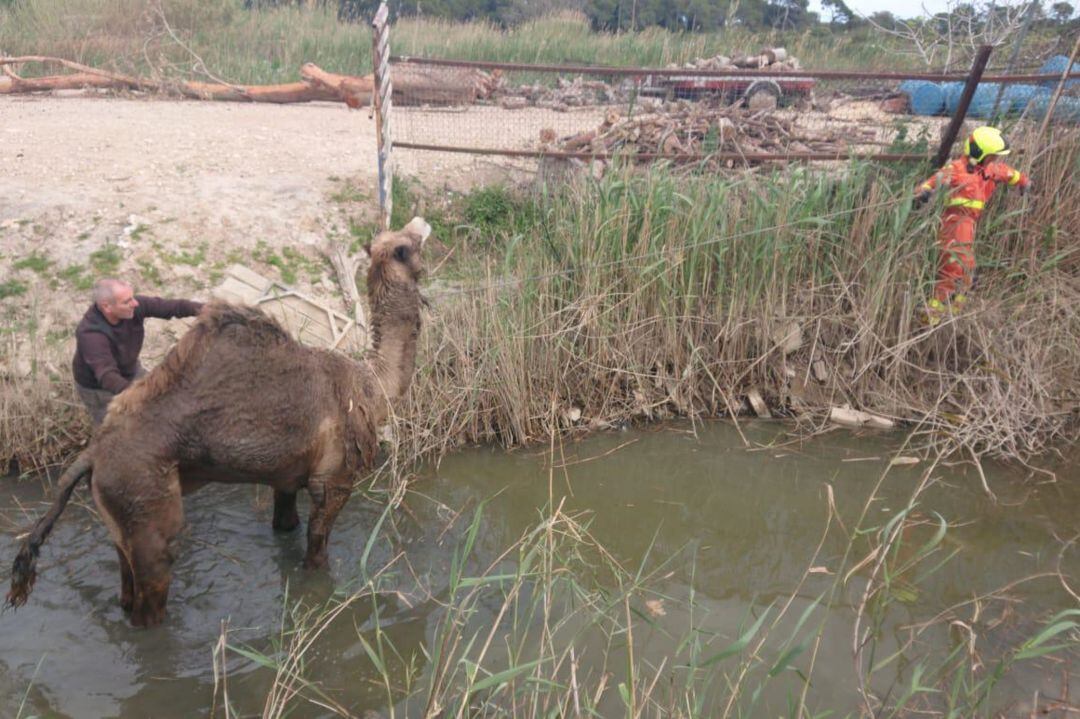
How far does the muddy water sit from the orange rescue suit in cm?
148

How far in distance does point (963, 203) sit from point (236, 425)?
5747 mm

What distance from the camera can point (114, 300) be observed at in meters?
4.81

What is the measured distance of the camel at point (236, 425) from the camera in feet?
12.5

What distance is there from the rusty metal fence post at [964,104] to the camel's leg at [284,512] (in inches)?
238

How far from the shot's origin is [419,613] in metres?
4.57

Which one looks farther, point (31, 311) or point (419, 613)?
point (31, 311)

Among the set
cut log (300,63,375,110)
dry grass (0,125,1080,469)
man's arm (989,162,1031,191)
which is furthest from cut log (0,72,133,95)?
man's arm (989,162,1031,191)

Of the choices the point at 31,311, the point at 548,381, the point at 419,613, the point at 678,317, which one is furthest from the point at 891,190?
the point at 31,311

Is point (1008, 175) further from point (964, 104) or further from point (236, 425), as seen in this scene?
point (236, 425)

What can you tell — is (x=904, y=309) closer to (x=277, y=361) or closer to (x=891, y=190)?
(x=891, y=190)

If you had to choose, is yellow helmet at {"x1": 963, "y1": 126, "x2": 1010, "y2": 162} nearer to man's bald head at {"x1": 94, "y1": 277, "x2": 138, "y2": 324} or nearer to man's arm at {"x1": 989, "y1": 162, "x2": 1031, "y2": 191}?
man's arm at {"x1": 989, "y1": 162, "x2": 1031, "y2": 191}

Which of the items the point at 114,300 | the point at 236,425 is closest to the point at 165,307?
the point at 114,300

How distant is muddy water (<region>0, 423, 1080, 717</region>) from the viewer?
13.4ft

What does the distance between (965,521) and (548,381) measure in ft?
9.77
